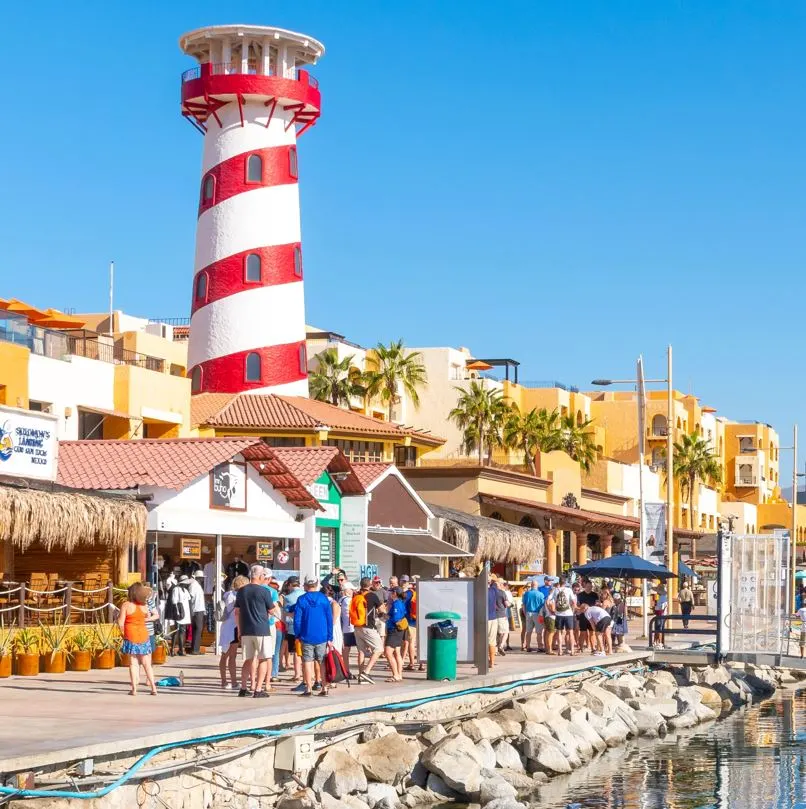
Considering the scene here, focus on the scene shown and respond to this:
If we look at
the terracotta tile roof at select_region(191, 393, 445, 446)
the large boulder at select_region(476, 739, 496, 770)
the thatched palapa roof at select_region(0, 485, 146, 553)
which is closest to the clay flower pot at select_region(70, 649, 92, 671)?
the thatched palapa roof at select_region(0, 485, 146, 553)

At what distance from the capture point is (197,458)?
2728cm

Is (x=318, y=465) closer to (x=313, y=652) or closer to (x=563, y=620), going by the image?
(x=563, y=620)

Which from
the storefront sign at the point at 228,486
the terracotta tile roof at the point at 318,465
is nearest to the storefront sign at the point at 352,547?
the terracotta tile roof at the point at 318,465

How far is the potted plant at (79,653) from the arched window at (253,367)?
74.6ft

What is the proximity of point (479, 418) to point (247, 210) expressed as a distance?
30.4 metres

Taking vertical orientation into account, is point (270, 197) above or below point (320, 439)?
above

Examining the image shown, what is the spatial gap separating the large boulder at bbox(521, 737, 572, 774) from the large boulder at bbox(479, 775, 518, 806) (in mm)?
2479

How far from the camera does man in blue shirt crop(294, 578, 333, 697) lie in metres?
18.9

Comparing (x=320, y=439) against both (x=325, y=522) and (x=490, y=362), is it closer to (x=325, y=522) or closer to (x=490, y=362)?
(x=325, y=522)

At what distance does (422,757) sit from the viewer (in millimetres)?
17750

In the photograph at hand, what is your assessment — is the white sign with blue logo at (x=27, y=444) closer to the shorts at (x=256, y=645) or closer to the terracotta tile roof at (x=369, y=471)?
the shorts at (x=256, y=645)

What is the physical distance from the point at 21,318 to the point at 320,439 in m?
13.0

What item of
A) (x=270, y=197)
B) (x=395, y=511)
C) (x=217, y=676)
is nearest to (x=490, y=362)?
(x=270, y=197)

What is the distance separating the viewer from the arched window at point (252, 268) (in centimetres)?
4503
